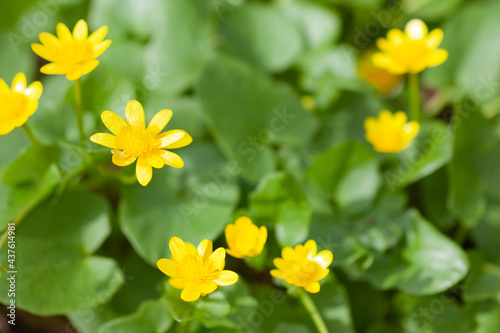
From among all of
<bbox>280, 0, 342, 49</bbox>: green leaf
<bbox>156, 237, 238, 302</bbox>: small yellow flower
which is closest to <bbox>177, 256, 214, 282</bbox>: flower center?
<bbox>156, 237, 238, 302</bbox>: small yellow flower

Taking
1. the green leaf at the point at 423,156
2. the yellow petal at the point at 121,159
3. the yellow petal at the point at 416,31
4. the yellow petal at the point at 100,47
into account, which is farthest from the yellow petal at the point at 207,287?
the yellow petal at the point at 416,31

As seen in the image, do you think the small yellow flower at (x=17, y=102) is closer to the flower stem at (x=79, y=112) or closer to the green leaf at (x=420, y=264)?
the flower stem at (x=79, y=112)

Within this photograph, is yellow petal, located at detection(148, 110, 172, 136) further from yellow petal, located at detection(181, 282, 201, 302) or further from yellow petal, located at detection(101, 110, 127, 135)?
yellow petal, located at detection(181, 282, 201, 302)

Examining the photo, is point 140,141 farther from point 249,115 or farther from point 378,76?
point 378,76

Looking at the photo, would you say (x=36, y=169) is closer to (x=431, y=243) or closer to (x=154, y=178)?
(x=154, y=178)

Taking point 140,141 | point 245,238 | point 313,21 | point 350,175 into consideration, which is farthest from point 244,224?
point 313,21

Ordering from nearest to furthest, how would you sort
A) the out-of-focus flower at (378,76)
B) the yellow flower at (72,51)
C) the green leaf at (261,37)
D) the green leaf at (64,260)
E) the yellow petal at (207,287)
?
the yellow petal at (207,287)
the yellow flower at (72,51)
the green leaf at (64,260)
the green leaf at (261,37)
the out-of-focus flower at (378,76)
